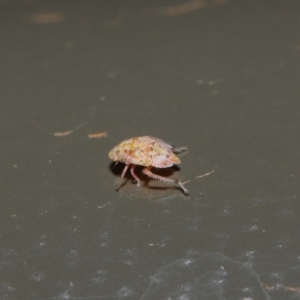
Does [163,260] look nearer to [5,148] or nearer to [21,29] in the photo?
[5,148]

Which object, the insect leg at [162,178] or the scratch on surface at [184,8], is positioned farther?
the scratch on surface at [184,8]

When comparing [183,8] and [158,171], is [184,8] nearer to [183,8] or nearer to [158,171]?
[183,8]

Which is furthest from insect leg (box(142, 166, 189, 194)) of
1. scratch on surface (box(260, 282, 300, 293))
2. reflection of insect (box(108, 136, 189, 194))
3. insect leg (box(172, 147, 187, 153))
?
scratch on surface (box(260, 282, 300, 293))

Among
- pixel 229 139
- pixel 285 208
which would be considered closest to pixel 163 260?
pixel 285 208

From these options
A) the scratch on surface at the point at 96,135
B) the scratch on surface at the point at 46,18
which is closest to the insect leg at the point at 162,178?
the scratch on surface at the point at 96,135

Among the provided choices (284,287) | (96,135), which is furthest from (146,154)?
(284,287)

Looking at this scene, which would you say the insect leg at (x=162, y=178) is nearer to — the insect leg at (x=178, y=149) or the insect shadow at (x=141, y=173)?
the insect shadow at (x=141, y=173)
